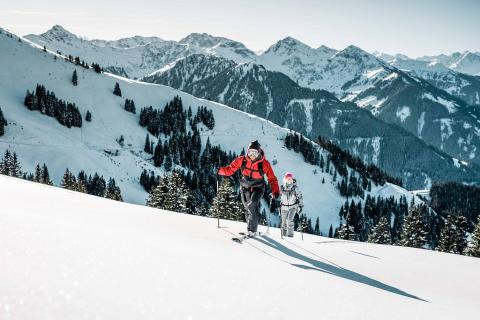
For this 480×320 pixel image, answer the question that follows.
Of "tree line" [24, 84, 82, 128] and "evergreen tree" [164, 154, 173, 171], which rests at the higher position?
"tree line" [24, 84, 82, 128]

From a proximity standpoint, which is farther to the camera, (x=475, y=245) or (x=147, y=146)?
(x=147, y=146)

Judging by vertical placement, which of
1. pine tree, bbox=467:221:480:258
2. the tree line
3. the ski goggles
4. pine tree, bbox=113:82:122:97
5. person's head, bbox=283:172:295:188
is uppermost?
pine tree, bbox=113:82:122:97

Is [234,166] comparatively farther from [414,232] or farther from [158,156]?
[158,156]

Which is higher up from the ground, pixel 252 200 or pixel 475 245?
pixel 252 200

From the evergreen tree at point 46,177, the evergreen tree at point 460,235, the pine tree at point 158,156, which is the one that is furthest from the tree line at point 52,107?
the evergreen tree at point 460,235

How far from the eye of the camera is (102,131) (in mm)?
136625

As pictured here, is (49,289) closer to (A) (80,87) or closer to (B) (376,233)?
(B) (376,233)

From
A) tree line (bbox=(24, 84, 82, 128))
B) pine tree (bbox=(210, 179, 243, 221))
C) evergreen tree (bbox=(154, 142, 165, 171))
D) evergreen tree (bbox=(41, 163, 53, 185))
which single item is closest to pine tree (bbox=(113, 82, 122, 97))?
tree line (bbox=(24, 84, 82, 128))

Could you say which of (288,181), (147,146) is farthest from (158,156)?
(288,181)

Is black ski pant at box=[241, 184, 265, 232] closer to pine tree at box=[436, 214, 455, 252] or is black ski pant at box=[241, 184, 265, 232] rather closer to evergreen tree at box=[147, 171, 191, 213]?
evergreen tree at box=[147, 171, 191, 213]

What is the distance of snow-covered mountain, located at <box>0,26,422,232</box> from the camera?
347 ft

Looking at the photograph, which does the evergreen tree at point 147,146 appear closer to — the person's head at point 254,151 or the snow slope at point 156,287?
the person's head at point 254,151

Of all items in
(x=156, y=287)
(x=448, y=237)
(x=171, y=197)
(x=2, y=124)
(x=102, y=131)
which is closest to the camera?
(x=156, y=287)

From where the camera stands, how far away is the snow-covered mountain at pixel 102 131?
347 ft
